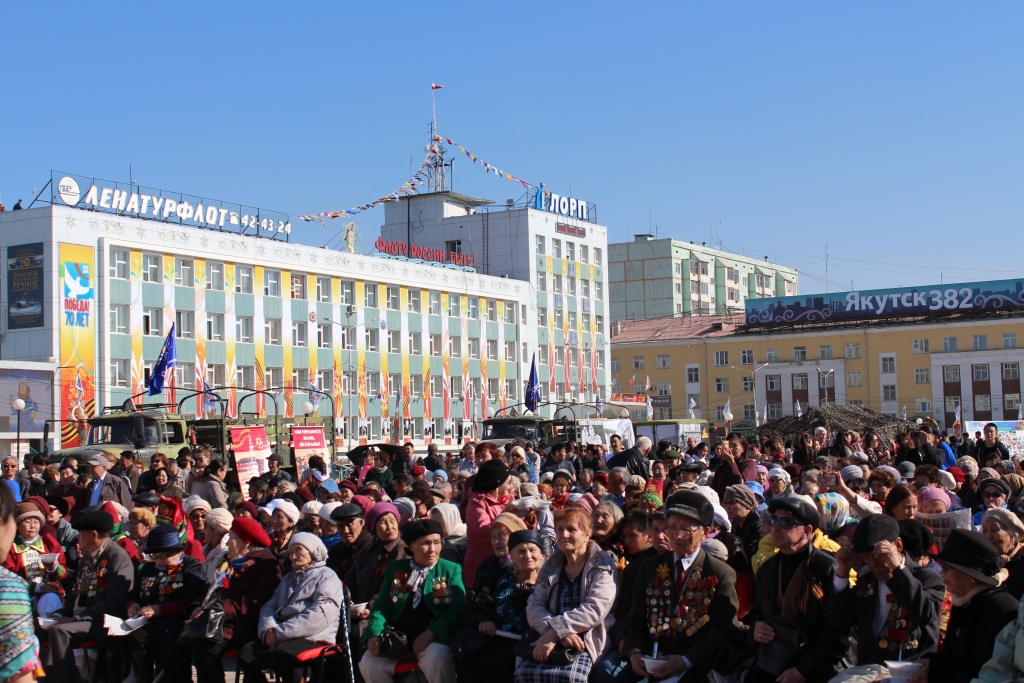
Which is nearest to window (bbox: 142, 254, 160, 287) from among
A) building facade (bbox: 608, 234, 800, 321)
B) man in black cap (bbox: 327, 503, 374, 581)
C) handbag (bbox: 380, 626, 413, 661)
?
man in black cap (bbox: 327, 503, 374, 581)

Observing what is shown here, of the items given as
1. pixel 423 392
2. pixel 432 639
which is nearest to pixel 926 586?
pixel 432 639

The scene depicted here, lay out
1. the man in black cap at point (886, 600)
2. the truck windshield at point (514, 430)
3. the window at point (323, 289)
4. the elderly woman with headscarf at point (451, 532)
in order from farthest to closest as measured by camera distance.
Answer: the window at point (323, 289) < the truck windshield at point (514, 430) < the elderly woman with headscarf at point (451, 532) < the man in black cap at point (886, 600)

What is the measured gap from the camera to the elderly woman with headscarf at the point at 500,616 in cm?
820

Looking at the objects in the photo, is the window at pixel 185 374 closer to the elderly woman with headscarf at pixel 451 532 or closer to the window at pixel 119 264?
the window at pixel 119 264

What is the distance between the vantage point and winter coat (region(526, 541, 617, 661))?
7.69 meters

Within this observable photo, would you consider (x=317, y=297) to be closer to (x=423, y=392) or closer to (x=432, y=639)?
(x=423, y=392)

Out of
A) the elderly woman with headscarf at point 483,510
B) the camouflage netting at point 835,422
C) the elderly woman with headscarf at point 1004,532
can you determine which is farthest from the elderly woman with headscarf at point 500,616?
the camouflage netting at point 835,422

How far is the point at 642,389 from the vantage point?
297 feet

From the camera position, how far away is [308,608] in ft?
28.5

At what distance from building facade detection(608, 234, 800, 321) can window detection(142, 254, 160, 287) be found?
2352 inches

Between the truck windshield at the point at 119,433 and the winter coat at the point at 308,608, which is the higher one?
the truck windshield at the point at 119,433

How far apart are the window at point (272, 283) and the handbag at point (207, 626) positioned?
51333 millimetres

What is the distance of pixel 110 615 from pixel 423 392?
5810cm

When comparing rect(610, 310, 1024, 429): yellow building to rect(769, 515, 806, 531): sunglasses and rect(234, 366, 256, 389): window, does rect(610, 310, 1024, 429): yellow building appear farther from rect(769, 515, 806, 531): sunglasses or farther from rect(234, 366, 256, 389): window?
rect(769, 515, 806, 531): sunglasses
